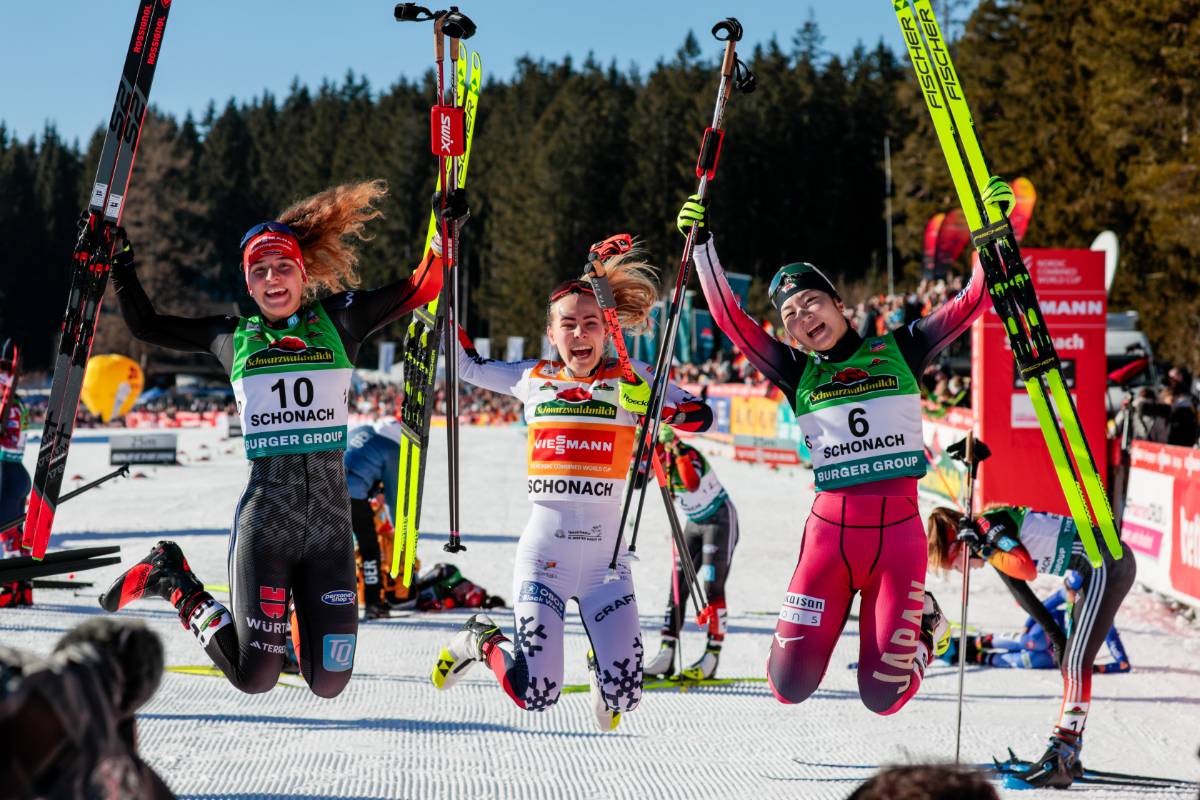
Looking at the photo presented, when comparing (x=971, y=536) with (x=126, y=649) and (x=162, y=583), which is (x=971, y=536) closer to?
(x=162, y=583)

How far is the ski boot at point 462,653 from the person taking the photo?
5204 millimetres

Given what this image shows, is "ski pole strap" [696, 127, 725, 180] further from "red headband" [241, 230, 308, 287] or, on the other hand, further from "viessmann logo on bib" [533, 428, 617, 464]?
"red headband" [241, 230, 308, 287]

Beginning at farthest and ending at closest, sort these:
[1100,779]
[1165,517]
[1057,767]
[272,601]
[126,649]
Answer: [1165,517]
[1100,779]
[1057,767]
[272,601]
[126,649]

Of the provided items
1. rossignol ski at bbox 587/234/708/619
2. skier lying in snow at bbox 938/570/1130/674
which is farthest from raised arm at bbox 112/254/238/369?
skier lying in snow at bbox 938/570/1130/674

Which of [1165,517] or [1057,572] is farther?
[1165,517]

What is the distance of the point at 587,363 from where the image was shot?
510cm

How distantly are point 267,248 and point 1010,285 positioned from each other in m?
3.17

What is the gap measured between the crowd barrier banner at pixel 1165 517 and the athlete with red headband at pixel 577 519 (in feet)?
19.7

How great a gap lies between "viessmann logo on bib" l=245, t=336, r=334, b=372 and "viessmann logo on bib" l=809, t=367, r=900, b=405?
6.59 ft

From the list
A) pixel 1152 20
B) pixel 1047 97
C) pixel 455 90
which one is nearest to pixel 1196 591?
pixel 455 90

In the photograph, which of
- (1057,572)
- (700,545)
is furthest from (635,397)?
(700,545)

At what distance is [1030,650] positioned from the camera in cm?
819

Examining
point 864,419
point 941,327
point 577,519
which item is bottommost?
point 577,519

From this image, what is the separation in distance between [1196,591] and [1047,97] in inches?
1295
